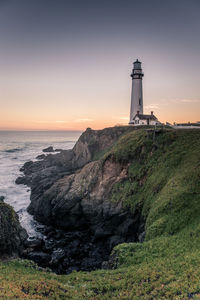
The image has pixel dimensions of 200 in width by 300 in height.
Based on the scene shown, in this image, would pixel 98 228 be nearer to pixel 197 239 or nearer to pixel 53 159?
pixel 197 239

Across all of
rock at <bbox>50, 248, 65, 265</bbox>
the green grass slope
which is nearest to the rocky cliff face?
rock at <bbox>50, 248, 65, 265</bbox>

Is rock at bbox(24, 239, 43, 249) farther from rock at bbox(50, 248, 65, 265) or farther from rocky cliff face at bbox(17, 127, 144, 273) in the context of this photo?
rock at bbox(50, 248, 65, 265)

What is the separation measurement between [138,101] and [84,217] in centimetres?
3142

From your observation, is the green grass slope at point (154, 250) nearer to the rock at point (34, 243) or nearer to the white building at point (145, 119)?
the rock at point (34, 243)

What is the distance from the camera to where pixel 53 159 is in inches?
2191

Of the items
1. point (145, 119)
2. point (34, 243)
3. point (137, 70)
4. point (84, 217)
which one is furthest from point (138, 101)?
point (34, 243)

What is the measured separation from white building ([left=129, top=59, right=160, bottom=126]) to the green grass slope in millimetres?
19622

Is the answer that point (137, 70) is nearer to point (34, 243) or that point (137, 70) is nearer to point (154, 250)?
point (34, 243)

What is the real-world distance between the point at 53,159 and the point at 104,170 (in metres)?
29.8

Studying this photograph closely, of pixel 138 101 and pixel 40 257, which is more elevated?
pixel 138 101

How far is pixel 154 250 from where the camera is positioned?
13.3 m

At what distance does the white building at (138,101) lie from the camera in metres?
46.1

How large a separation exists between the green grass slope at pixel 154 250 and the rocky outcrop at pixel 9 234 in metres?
1.81

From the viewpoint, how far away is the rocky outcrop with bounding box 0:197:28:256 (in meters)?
14.8
